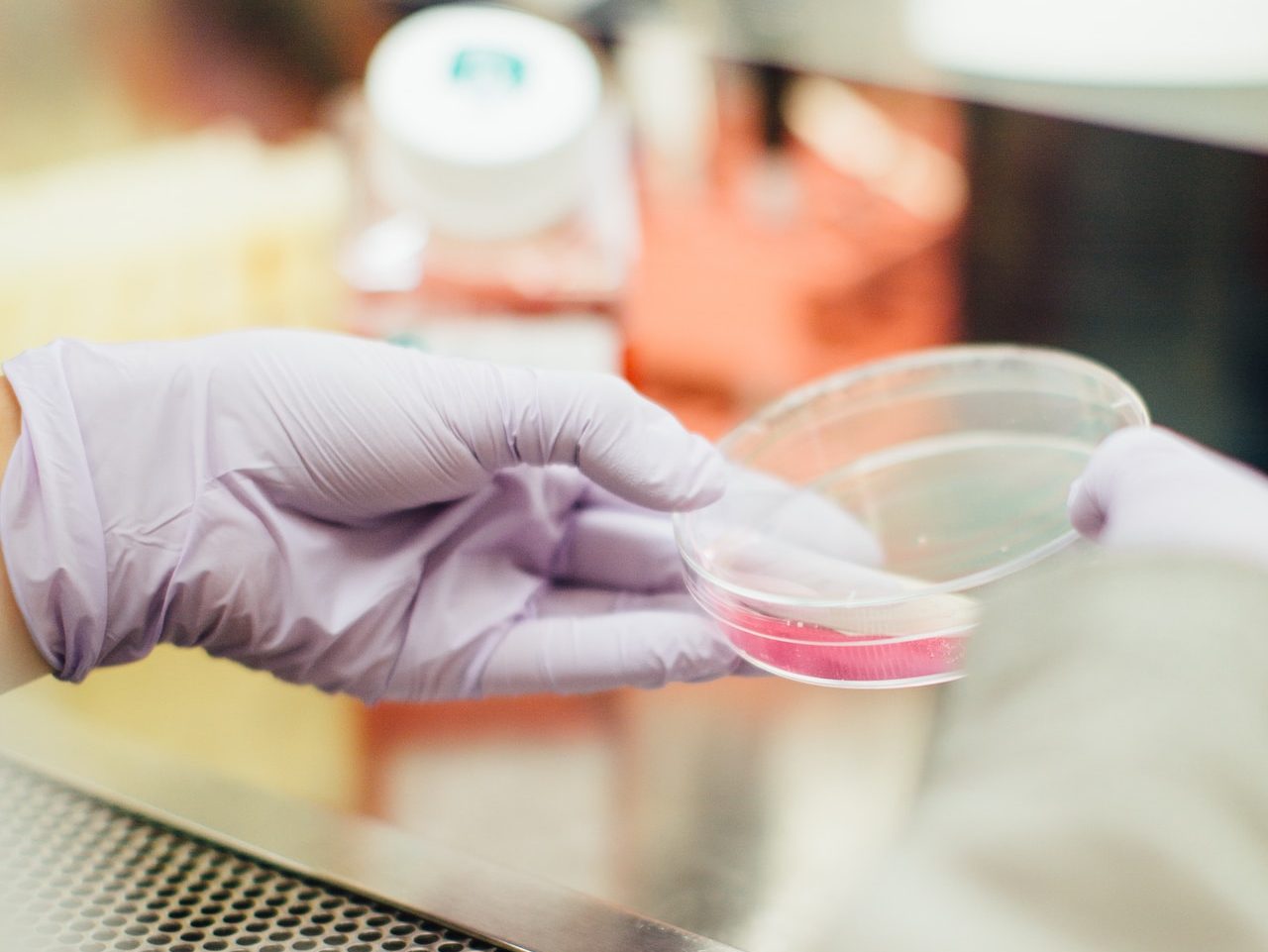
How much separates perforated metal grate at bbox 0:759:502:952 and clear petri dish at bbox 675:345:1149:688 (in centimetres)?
28

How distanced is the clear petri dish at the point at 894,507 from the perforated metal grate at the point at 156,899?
285 mm

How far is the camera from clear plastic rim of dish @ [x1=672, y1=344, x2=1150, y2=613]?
67cm

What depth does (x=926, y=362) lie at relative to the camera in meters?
1.00

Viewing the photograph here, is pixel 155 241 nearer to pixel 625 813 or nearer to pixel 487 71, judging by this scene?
pixel 487 71

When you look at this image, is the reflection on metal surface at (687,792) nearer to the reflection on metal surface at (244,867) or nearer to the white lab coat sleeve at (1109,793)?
the reflection on metal surface at (244,867)

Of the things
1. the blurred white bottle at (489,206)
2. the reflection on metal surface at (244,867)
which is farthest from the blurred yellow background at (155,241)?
the reflection on metal surface at (244,867)

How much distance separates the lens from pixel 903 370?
100cm

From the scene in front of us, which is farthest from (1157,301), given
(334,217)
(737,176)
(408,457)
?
(334,217)

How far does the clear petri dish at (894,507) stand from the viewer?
2.26 feet

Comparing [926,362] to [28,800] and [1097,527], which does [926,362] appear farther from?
[28,800]

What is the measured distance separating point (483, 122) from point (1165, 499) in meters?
0.94

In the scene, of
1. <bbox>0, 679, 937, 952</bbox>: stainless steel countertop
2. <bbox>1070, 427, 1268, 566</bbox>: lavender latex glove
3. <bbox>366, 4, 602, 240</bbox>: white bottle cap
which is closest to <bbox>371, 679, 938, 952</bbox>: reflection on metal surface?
<bbox>0, 679, 937, 952</bbox>: stainless steel countertop

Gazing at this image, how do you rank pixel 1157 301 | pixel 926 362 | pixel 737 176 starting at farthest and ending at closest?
pixel 737 176 < pixel 1157 301 < pixel 926 362

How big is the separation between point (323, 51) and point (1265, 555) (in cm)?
147
